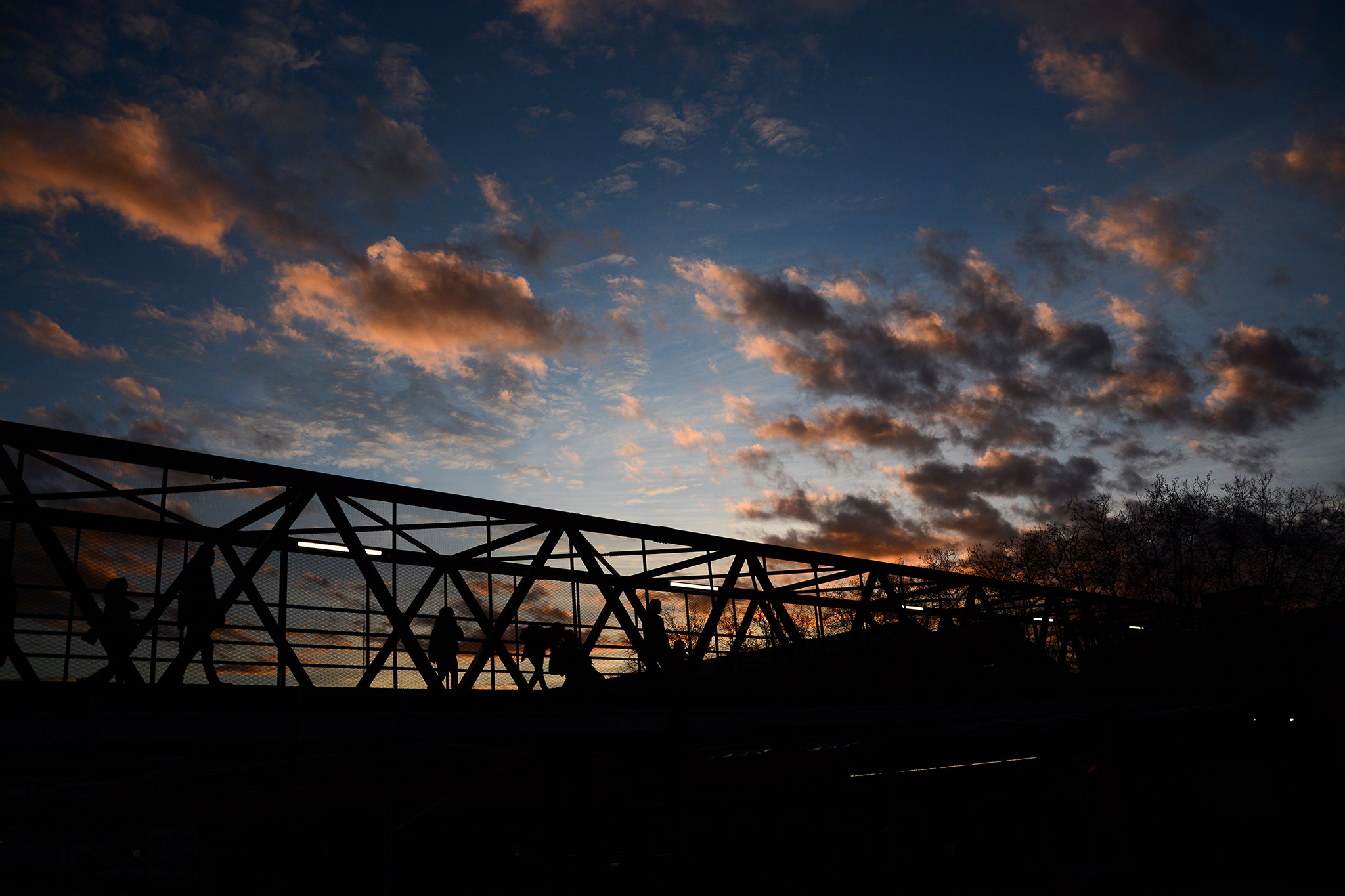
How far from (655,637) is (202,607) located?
23.6 feet

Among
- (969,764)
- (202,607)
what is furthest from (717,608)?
(969,764)

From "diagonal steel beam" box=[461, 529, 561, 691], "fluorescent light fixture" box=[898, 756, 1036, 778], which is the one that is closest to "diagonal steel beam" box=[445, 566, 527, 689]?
"diagonal steel beam" box=[461, 529, 561, 691]

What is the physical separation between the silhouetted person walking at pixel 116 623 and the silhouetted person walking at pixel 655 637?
733 centimetres

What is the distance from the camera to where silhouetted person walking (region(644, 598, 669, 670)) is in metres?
14.4

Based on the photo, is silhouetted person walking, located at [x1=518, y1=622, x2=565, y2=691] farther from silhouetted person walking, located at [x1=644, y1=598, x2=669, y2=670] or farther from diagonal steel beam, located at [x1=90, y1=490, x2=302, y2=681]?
diagonal steel beam, located at [x1=90, y1=490, x2=302, y2=681]

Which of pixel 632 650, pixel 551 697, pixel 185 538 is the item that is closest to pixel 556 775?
pixel 632 650

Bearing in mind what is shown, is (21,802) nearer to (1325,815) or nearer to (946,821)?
(946,821)

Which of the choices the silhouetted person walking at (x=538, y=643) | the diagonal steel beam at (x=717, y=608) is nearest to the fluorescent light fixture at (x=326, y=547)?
the silhouetted person walking at (x=538, y=643)

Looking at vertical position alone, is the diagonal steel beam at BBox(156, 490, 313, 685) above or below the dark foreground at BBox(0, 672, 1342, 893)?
above

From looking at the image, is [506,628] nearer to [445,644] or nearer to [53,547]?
[445,644]

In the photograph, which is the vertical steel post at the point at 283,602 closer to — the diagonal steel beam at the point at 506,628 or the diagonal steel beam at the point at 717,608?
the diagonal steel beam at the point at 506,628

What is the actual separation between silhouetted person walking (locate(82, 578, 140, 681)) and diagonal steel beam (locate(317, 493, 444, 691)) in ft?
8.19

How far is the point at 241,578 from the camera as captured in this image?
10281 millimetres

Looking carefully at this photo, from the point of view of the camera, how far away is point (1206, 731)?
95.0 ft
